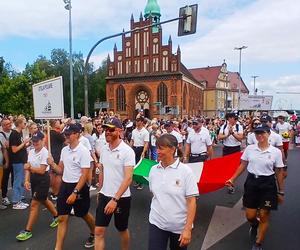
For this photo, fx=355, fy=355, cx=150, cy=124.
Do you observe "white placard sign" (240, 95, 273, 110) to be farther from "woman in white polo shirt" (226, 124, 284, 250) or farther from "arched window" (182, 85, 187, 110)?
"arched window" (182, 85, 187, 110)

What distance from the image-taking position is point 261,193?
504cm

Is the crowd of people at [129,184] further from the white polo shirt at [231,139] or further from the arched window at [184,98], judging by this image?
the arched window at [184,98]

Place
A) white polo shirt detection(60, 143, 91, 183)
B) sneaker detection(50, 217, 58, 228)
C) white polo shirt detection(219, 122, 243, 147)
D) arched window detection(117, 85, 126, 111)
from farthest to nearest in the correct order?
arched window detection(117, 85, 126, 111), white polo shirt detection(219, 122, 243, 147), sneaker detection(50, 217, 58, 228), white polo shirt detection(60, 143, 91, 183)

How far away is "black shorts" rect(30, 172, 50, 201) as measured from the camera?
5.59 meters

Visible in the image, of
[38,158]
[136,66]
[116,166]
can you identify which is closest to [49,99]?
[38,158]

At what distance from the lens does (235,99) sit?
356 ft

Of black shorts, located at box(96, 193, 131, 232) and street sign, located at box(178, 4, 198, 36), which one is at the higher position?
street sign, located at box(178, 4, 198, 36)

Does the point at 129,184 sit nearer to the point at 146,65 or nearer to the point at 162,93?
the point at 162,93

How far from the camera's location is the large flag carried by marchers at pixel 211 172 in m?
6.66

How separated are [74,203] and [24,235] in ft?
4.24

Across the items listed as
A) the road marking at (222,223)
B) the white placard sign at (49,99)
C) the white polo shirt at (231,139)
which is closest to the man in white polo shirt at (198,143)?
the white polo shirt at (231,139)

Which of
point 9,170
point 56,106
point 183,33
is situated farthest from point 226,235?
point 183,33

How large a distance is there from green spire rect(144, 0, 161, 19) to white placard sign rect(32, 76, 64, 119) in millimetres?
59586

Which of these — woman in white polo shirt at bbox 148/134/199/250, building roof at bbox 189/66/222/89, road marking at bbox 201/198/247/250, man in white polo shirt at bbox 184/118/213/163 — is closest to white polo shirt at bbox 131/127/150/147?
man in white polo shirt at bbox 184/118/213/163
